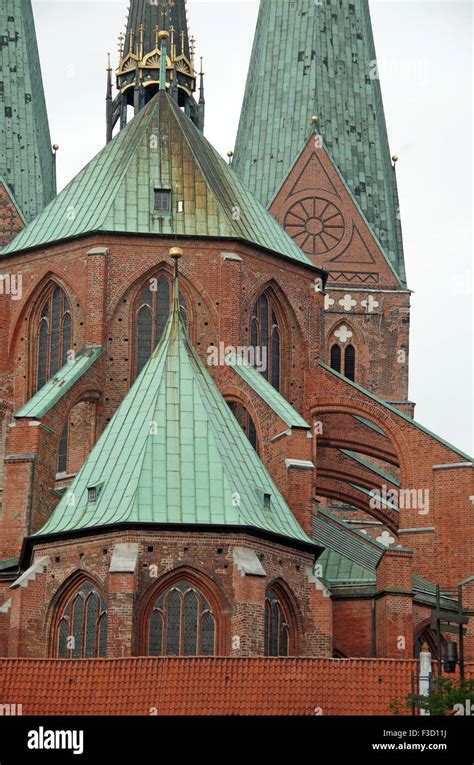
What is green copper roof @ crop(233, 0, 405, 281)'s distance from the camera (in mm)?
71438

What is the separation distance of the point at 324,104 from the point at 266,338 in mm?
18953

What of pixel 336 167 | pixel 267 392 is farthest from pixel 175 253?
pixel 336 167

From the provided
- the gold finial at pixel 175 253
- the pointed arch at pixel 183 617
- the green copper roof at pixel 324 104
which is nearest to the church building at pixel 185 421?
the pointed arch at pixel 183 617

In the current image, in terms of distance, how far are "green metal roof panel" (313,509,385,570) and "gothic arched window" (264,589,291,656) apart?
459cm

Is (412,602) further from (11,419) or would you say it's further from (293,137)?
(293,137)

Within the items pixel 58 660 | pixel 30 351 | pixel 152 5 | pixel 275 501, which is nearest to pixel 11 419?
pixel 30 351

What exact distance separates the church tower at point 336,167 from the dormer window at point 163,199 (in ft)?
50.4

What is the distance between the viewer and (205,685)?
4097 centimetres

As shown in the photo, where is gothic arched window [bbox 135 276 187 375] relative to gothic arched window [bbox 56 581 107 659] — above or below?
above

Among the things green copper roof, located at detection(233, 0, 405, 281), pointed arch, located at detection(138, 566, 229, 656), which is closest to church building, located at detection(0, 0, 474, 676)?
pointed arch, located at detection(138, 566, 229, 656)

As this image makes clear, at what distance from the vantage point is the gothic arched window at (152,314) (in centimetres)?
5346

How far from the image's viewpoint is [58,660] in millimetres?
41594

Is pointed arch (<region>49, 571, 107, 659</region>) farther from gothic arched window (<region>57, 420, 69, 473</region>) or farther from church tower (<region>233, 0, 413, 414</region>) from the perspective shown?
church tower (<region>233, 0, 413, 414</region>)

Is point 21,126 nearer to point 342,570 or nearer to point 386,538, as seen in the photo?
point 386,538
